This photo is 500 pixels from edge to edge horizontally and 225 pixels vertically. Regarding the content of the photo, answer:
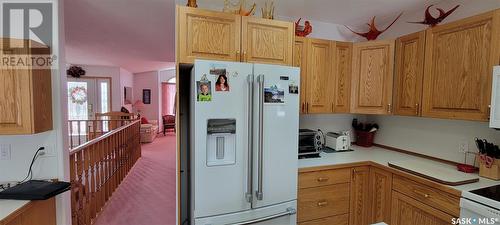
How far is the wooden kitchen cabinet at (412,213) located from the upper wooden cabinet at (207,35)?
179 cm

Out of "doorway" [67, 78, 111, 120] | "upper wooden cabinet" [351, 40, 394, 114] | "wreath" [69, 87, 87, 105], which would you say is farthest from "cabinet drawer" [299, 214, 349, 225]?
"wreath" [69, 87, 87, 105]

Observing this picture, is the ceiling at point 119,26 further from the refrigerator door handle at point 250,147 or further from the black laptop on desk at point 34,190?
the black laptop on desk at point 34,190

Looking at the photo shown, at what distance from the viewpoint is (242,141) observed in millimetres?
1738

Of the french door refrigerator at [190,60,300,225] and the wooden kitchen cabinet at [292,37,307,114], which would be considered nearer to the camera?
the french door refrigerator at [190,60,300,225]

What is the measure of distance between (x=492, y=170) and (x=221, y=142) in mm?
2043

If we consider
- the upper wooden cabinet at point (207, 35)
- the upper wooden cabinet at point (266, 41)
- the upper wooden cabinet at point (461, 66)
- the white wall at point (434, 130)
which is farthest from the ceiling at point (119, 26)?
the white wall at point (434, 130)

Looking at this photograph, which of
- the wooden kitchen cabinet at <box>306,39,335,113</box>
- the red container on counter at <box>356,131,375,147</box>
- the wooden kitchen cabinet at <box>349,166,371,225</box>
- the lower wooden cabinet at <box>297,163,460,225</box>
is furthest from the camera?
the red container on counter at <box>356,131,375,147</box>

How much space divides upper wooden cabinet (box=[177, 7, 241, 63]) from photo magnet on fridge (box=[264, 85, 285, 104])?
0.37 meters

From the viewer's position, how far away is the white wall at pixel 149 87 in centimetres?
880

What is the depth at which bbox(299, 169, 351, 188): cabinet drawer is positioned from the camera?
2092 millimetres

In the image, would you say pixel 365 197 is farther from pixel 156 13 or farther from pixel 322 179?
pixel 156 13

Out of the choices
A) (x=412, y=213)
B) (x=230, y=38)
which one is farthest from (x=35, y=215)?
(x=412, y=213)

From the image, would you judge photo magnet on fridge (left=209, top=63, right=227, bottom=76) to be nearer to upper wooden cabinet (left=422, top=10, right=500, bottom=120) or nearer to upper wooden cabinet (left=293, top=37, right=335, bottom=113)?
upper wooden cabinet (left=293, top=37, right=335, bottom=113)

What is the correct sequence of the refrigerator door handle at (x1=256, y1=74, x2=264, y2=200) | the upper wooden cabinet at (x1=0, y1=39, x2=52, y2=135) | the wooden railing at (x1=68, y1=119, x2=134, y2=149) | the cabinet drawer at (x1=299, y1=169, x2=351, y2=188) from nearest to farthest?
the upper wooden cabinet at (x1=0, y1=39, x2=52, y2=135)
the refrigerator door handle at (x1=256, y1=74, x2=264, y2=200)
the cabinet drawer at (x1=299, y1=169, x2=351, y2=188)
the wooden railing at (x1=68, y1=119, x2=134, y2=149)
